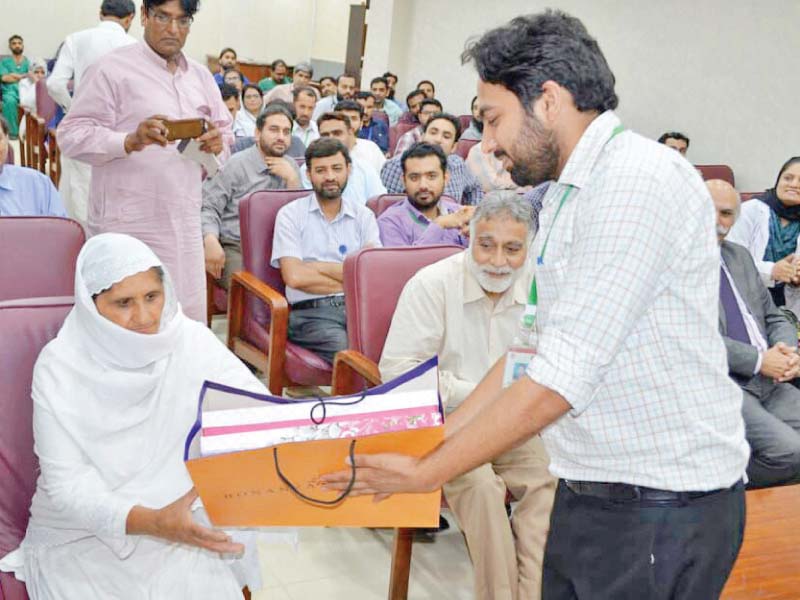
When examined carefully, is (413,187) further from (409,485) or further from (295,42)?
(295,42)

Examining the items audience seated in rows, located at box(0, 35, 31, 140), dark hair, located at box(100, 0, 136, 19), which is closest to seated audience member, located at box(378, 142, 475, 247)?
dark hair, located at box(100, 0, 136, 19)

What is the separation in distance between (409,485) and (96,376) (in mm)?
829

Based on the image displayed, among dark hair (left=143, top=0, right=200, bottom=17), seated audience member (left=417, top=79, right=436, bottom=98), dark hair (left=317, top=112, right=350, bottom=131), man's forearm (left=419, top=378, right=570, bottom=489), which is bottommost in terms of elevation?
man's forearm (left=419, top=378, right=570, bottom=489)

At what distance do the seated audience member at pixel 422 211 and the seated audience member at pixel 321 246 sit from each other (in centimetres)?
13

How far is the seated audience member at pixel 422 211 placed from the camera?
3844 mm

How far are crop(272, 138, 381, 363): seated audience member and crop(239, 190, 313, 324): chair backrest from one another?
7 cm

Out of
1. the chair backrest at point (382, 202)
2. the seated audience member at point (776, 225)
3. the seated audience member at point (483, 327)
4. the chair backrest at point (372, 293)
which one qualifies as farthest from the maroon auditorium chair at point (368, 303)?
the seated audience member at point (776, 225)

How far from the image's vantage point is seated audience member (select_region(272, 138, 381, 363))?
3.40 m

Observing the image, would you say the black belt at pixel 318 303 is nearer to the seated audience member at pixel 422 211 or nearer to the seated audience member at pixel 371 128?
the seated audience member at pixel 422 211

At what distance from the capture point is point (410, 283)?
2562mm

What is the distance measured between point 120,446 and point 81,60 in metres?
3.19

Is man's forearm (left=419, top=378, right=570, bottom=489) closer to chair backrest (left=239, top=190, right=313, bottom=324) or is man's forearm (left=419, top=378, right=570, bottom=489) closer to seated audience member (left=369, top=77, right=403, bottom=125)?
chair backrest (left=239, top=190, right=313, bottom=324)

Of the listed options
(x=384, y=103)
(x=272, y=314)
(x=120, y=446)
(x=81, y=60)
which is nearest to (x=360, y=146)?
(x=81, y=60)

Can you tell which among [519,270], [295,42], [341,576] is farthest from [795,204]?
[295,42]
